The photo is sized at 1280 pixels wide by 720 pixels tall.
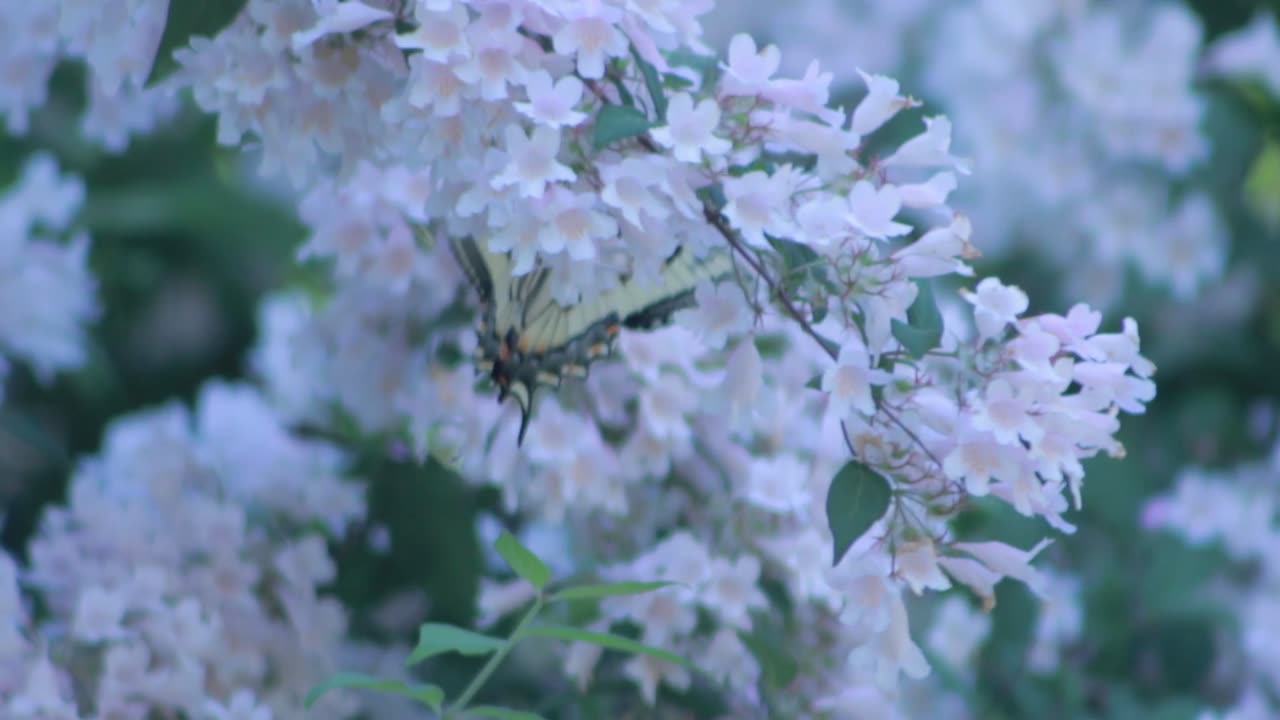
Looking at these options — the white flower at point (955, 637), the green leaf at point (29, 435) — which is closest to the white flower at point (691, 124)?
the white flower at point (955, 637)

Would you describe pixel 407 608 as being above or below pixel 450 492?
below

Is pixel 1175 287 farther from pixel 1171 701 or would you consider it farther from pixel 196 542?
pixel 196 542

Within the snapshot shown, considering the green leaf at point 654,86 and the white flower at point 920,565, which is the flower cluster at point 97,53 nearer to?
the green leaf at point 654,86

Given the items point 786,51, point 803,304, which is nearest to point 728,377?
point 803,304

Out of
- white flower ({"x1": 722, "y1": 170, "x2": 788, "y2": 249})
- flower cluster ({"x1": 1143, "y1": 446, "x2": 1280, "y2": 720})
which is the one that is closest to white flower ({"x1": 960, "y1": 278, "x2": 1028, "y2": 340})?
white flower ({"x1": 722, "y1": 170, "x2": 788, "y2": 249})

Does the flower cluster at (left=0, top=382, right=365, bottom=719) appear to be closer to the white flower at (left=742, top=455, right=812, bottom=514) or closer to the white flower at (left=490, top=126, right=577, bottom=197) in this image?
the white flower at (left=742, top=455, right=812, bottom=514)

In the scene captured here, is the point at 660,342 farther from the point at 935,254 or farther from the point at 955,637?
the point at 955,637
